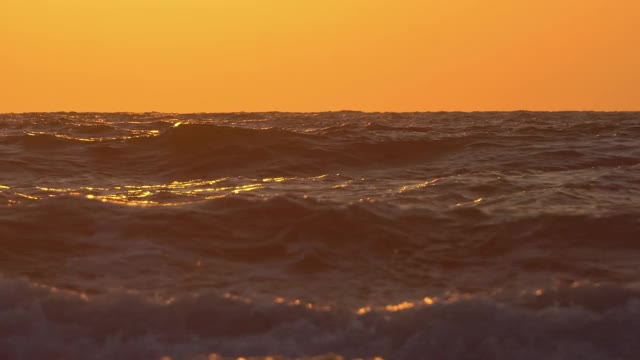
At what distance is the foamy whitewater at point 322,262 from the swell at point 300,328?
16mm

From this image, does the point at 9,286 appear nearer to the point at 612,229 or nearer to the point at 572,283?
the point at 572,283

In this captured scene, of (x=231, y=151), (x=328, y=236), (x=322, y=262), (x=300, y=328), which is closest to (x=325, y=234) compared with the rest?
(x=328, y=236)

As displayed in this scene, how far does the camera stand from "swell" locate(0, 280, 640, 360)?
5344 millimetres

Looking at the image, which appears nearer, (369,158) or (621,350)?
(621,350)

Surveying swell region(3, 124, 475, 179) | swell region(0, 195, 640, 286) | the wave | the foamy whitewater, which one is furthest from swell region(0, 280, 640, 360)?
swell region(3, 124, 475, 179)

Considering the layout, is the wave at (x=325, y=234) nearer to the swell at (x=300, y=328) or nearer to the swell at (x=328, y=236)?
the swell at (x=328, y=236)

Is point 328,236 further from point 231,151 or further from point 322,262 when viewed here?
point 231,151

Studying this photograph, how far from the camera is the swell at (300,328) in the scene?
5.34m

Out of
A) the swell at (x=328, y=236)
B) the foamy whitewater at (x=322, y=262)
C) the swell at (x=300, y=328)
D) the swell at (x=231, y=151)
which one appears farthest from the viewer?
the swell at (x=231, y=151)

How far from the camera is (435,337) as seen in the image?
5.55 meters

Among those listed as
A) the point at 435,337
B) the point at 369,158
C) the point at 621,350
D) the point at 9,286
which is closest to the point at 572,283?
the point at 621,350

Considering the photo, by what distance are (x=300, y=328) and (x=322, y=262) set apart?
72.2 inches

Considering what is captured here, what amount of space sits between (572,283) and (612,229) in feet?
6.96

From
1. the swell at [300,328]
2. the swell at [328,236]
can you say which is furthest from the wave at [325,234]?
the swell at [300,328]
